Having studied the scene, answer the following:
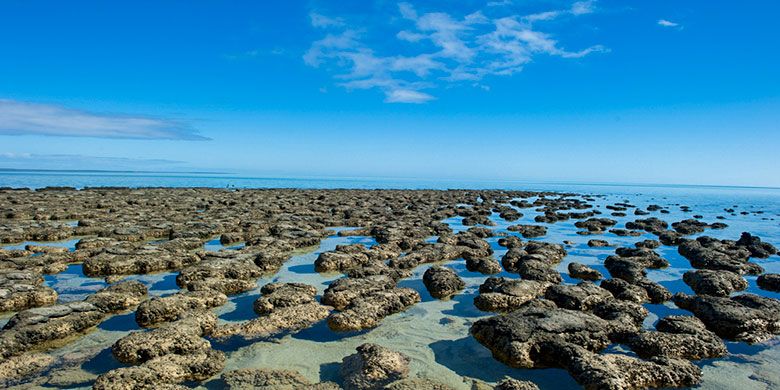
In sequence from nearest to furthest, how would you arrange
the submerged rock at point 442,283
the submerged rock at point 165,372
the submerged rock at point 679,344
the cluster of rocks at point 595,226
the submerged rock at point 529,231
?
1. the submerged rock at point 165,372
2. the submerged rock at point 679,344
3. the submerged rock at point 442,283
4. the submerged rock at point 529,231
5. the cluster of rocks at point 595,226

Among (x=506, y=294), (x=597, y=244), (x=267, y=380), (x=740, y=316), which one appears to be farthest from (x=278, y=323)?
(x=597, y=244)

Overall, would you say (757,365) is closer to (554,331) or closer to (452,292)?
(554,331)

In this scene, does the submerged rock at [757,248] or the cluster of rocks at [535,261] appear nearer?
the cluster of rocks at [535,261]

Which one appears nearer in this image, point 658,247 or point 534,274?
point 534,274

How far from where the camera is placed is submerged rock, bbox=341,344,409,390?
7.00 meters

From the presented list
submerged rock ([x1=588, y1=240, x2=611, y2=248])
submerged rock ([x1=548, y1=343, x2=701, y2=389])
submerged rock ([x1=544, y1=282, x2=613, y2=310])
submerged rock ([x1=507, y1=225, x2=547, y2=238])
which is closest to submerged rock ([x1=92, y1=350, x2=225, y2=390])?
submerged rock ([x1=548, y1=343, x2=701, y2=389])

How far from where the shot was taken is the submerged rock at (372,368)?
6996mm

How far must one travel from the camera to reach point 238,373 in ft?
23.3

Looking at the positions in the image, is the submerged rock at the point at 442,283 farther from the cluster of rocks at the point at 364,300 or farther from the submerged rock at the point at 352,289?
the submerged rock at the point at 352,289

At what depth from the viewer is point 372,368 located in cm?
725

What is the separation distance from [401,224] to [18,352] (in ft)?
65.3

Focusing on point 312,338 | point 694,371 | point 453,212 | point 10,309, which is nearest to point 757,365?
point 694,371

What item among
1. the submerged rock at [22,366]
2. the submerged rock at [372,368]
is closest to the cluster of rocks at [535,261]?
the submerged rock at [372,368]

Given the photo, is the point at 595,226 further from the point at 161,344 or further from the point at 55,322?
the point at 55,322
